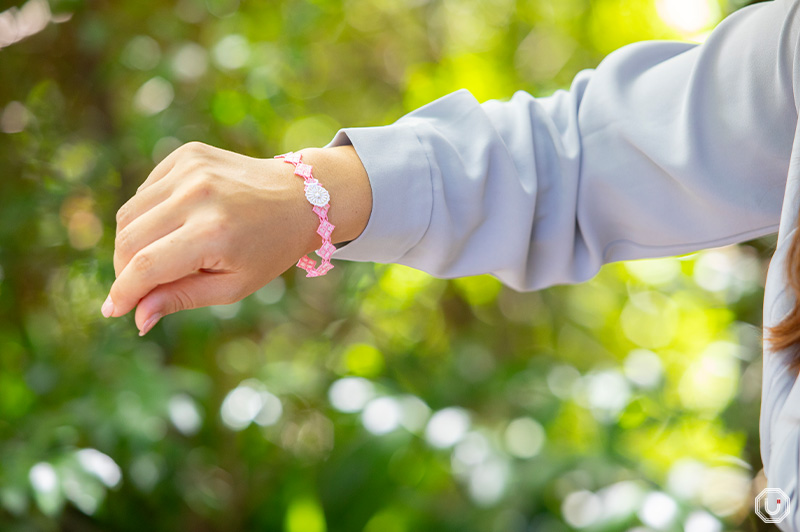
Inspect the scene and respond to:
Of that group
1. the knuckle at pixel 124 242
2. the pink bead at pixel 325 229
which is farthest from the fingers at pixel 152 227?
the pink bead at pixel 325 229

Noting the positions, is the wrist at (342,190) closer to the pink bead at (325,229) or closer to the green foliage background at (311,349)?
the pink bead at (325,229)

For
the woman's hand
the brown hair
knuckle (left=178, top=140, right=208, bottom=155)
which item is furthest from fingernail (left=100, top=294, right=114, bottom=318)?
the brown hair

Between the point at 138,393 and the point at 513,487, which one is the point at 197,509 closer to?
the point at 138,393

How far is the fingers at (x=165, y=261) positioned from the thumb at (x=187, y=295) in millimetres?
12

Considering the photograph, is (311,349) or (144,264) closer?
(144,264)

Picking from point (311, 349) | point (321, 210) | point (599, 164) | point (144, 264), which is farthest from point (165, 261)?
point (311, 349)

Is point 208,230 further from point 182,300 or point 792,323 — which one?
point 792,323

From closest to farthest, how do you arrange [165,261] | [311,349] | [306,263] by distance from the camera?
1. [165,261]
2. [306,263]
3. [311,349]

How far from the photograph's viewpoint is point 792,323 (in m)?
0.42

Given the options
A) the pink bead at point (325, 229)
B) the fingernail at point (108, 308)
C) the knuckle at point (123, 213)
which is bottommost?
the fingernail at point (108, 308)

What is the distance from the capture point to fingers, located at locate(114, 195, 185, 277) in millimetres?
424

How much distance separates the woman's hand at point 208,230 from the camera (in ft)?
1.36

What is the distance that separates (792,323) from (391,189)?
1.00ft

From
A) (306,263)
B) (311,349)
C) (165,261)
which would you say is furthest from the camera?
(311,349)
